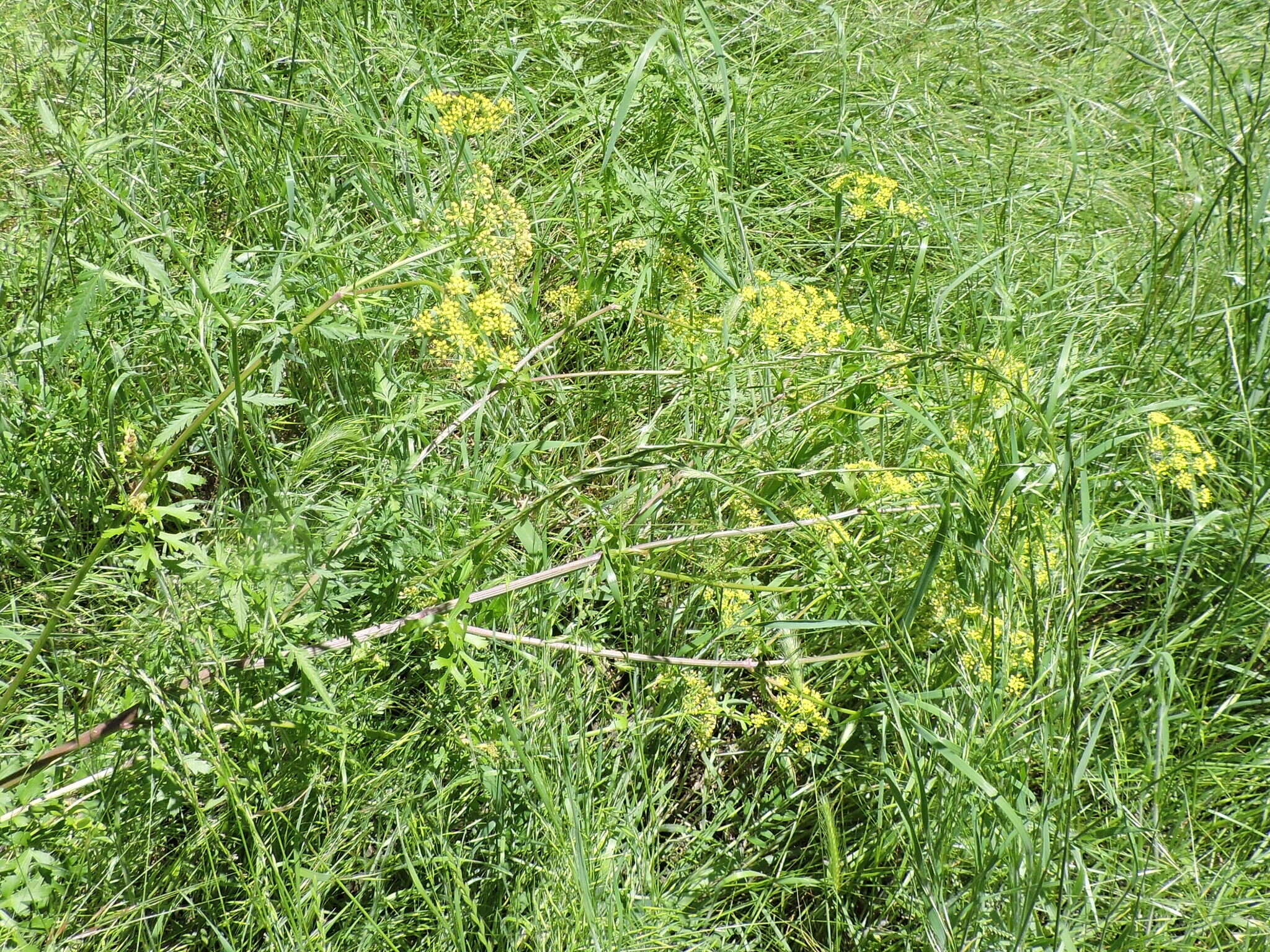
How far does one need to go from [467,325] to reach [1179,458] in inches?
56.9

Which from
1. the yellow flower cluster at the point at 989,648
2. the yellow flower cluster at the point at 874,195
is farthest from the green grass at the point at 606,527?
the yellow flower cluster at the point at 874,195

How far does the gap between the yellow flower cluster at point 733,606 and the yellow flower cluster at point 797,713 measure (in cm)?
13

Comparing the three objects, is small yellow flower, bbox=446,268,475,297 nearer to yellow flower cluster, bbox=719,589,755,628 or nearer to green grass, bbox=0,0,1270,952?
green grass, bbox=0,0,1270,952

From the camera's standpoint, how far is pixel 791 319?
2.09 metres

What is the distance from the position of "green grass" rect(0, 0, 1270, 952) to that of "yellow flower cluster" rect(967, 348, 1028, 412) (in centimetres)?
3

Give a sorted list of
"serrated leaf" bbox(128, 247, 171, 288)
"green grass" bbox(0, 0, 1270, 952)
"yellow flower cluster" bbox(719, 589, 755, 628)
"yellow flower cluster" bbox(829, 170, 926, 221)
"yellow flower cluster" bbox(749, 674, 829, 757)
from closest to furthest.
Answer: "serrated leaf" bbox(128, 247, 171, 288) < "green grass" bbox(0, 0, 1270, 952) < "yellow flower cluster" bbox(749, 674, 829, 757) < "yellow flower cluster" bbox(719, 589, 755, 628) < "yellow flower cluster" bbox(829, 170, 926, 221)

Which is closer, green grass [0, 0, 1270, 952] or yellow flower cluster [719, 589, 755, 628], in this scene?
green grass [0, 0, 1270, 952]

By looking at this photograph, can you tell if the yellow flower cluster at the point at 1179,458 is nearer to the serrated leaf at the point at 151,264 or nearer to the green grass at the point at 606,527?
the green grass at the point at 606,527

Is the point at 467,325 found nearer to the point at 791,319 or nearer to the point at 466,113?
the point at 466,113

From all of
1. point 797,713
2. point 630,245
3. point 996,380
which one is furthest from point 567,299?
point 797,713

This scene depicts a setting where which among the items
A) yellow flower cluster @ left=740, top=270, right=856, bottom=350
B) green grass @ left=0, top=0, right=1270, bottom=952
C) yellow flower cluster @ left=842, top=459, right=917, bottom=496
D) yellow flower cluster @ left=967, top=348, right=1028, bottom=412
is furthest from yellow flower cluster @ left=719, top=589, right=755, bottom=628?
yellow flower cluster @ left=967, top=348, right=1028, bottom=412

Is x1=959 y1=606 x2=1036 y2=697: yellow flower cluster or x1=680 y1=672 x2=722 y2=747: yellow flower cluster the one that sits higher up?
x1=959 y1=606 x2=1036 y2=697: yellow flower cluster

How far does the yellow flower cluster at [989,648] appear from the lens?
1.79m

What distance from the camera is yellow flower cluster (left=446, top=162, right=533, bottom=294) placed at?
2.00m
